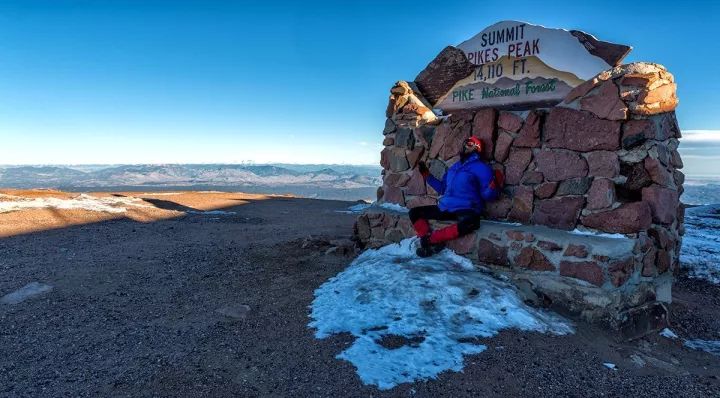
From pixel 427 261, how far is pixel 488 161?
1594 mm

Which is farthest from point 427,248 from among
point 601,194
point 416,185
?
point 601,194

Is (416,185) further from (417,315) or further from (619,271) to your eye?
(619,271)

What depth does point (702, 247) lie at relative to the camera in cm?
755

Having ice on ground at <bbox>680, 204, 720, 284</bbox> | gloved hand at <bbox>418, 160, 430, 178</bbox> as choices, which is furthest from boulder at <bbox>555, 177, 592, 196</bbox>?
ice on ground at <bbox>680, 204, 720, 284</bbox>

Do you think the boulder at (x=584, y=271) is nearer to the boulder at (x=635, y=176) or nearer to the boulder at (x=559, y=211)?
the boulder at (x=559, y=211)

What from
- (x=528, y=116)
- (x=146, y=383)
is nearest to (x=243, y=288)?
(x=146, y=383)

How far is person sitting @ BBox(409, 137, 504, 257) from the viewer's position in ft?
17.7

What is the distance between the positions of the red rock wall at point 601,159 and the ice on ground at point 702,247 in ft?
6.67

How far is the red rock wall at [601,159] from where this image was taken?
4.38 metres

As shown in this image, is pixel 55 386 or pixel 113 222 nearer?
pixel 55 386

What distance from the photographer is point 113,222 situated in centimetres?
1035

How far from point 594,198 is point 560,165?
56cm

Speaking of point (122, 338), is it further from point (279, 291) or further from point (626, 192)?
point (626, 192)

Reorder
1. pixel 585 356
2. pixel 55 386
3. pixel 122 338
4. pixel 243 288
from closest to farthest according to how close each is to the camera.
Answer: pixel 55 386 < pixel 585 356 < pixel 122 338 < pixel 243 288
